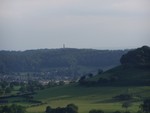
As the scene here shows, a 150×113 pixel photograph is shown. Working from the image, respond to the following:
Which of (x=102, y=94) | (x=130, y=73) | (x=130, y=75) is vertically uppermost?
(x=130, y=73)

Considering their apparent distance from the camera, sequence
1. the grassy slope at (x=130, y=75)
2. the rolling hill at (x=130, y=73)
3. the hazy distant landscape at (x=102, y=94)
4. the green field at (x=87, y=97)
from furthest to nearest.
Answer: the rolling hill at (x=130, y=73) < the grassy slope at (x=130, y=75) < the green field at (x=87, y=97) < the hazy distant landscape at (x=102, y=94)

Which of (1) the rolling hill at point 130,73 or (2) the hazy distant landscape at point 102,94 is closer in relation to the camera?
(2) the hazy distant landscape at point 102,94

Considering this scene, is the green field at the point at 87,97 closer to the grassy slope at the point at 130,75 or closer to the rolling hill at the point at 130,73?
the rolling hill at the point at 130,73

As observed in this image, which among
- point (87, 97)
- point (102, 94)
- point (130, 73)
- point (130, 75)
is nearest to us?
point (87, 97)

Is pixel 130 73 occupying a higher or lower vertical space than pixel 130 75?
higher

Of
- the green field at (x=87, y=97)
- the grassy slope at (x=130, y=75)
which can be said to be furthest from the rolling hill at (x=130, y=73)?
the green field at (x=87, y=97)

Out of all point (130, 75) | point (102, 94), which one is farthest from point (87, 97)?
point (130, 75)

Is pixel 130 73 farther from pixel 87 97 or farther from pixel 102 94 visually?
pixel 87 97

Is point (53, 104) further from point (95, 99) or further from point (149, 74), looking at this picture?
point (149, 74)
